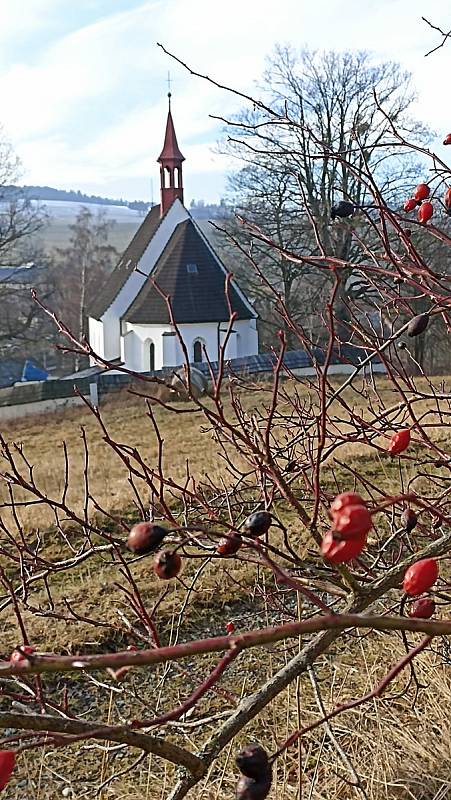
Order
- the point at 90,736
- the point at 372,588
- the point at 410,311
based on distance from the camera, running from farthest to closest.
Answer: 1. the point at 410,311
2. the point at 372,588
3. the point at 90,736

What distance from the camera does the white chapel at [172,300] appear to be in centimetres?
2028

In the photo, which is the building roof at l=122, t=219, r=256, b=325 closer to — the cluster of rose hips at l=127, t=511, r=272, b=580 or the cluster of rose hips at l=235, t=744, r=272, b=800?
the cluster of rose hips at l=127, t=511, r=272, b=580

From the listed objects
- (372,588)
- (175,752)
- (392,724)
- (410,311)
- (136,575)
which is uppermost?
(410,311)

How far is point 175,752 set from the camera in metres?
0.96

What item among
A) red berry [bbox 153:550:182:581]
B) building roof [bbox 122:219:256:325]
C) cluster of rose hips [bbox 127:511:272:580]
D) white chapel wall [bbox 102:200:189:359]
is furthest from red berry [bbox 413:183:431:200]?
white chapel wall [bbox 102:200:189:359]

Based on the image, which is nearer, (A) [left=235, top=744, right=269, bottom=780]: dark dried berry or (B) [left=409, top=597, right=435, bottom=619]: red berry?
(A) [left=235, top=744, right=269, bottom=780]: dark dried berry

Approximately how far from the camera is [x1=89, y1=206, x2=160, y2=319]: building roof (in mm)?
22547

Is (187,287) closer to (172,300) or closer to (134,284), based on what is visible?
(172,300)

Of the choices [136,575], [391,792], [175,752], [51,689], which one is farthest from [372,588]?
[136,575]

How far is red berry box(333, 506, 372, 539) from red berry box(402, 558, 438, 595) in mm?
173

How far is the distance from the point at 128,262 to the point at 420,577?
2354 cm

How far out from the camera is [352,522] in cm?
53

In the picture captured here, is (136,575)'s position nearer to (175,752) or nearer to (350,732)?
(350,732)

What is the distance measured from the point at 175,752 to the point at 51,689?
2592 mm
